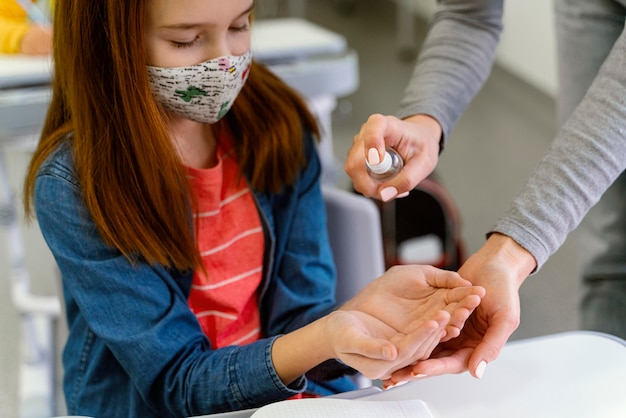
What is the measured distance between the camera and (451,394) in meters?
0.85

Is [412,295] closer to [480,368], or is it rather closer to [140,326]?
[480,368]

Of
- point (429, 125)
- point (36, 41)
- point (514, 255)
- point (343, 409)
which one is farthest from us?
point (36, 41)

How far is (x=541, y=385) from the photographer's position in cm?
85

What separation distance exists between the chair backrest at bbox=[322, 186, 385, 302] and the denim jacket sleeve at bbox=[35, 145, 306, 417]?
32 cm

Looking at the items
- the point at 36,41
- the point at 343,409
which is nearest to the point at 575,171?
the point at 343,409

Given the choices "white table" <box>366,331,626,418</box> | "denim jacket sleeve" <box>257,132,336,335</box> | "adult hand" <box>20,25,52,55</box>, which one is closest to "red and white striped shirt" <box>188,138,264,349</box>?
"denim jacket sleeve" <box>257,132,336,335</box>

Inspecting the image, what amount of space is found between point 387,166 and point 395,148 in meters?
0.07

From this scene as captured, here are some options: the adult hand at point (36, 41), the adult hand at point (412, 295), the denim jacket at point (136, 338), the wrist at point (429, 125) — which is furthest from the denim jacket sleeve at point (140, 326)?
the adult hand at point (36, 41)

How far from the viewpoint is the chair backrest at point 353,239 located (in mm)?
1209

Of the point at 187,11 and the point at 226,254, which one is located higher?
the point at 187,11

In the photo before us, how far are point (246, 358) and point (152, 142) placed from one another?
28 centimetres

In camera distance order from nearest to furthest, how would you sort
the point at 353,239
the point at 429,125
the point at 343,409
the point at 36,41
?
the point at 343,409 < the point at 429,125 < the point at 353,239 < the point at 36,41

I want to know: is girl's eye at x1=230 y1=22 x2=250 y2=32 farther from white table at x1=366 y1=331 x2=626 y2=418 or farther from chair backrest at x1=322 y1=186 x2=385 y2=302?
white table at x1=366 y1=331 x2=626 y2=418

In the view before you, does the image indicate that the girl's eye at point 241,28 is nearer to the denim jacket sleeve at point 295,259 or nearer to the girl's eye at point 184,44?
the girl's eye at point 184,44
